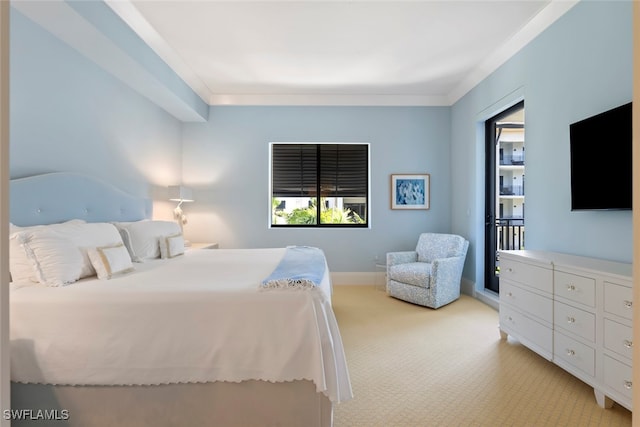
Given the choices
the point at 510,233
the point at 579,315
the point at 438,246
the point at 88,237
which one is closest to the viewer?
the point at 579,315

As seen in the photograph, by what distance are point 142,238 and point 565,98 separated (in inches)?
149

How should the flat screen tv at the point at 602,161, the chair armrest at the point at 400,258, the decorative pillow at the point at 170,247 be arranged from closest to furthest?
the flat screen tv at the point at 602,161
the decorative pillow at the point at 170,247
the chair armrest at the point at 400,258

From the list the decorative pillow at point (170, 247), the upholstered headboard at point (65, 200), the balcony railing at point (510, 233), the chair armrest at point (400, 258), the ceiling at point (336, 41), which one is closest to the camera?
the upholstered headboard at point (65, 200)

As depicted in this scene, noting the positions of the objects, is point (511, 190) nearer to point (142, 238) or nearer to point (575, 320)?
point (575, 320)

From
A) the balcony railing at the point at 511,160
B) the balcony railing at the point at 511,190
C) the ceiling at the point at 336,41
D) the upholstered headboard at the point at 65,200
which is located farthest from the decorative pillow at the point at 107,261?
the balcony railing at the point at 511,160

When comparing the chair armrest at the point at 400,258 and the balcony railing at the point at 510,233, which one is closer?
the chair armrest at the point at 400,258

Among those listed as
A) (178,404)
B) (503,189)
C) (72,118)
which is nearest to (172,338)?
(178,404)

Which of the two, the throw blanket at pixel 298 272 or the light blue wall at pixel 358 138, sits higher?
the light blue wall at pixel 358 138

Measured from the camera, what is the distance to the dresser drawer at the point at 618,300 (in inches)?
70.9

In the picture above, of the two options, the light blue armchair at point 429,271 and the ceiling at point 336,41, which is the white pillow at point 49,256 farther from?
the light blue armchair at point 429,271

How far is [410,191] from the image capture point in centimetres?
513

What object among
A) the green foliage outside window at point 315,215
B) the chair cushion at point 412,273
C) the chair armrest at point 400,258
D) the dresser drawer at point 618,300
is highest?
the green foliage outside window at point 315,215

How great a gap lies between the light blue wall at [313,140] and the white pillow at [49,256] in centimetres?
307

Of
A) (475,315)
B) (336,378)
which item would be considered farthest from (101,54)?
(475,315)
